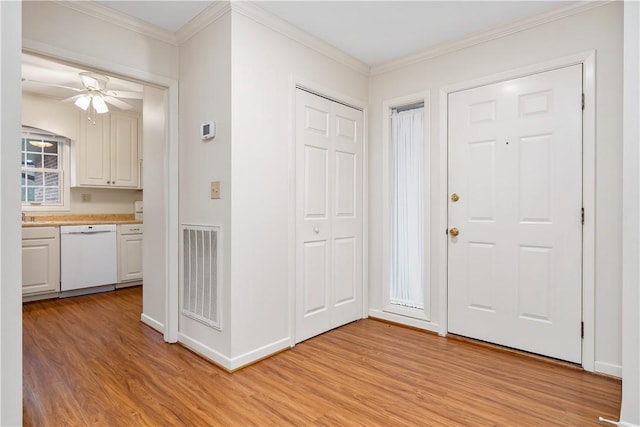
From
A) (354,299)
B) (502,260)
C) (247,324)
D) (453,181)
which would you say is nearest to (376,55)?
(453,181)

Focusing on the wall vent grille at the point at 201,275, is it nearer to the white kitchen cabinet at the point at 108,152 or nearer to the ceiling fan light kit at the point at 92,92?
the ceiling fan light kit at the point at 92,92

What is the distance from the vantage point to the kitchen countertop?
4224 mm

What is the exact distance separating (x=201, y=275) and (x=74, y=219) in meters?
3.38

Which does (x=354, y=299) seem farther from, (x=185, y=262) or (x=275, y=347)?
(x=185, y=262)

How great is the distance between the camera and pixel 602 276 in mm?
2320

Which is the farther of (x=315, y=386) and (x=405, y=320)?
(x=405, y=320)

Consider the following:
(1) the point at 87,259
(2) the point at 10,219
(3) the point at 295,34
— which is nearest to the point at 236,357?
(2) the point at 10,219

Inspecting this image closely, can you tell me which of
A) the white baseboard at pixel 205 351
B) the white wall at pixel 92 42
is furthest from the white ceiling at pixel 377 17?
the white baseboard at pixel 205 351

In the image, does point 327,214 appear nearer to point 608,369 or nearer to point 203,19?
point 203,19

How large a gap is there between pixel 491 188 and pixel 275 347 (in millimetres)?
2061

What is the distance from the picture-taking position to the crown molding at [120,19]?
7.58ft

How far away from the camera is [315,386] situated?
2150 millimetres

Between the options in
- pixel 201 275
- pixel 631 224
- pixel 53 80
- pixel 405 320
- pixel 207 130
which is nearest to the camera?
pixel 631 224

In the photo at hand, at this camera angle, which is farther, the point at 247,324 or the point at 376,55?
the point at 376,55
